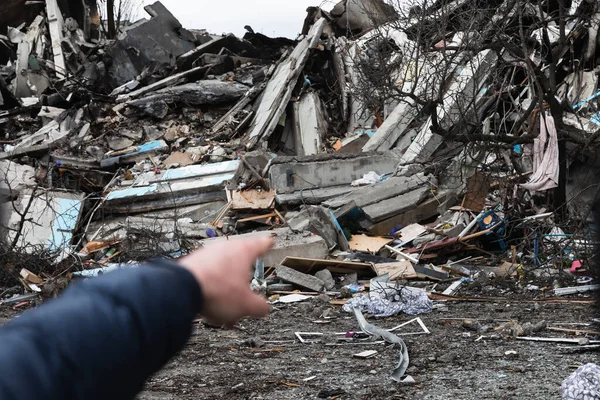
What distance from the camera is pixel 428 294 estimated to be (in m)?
7.48

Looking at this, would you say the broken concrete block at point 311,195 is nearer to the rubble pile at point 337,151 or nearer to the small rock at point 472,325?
the rubble pile at point 337,151

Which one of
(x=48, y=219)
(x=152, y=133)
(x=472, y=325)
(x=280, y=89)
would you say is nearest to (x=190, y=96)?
(x=152, y=133)

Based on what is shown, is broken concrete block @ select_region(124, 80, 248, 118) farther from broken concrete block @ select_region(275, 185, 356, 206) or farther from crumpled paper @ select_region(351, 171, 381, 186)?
crumpled paper @ select_region(351, 171, 381, 186)

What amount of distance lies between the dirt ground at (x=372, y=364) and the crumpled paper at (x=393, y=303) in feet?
0.51

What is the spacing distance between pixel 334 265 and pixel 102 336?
8.00 metres

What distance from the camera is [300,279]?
8180 millimetres

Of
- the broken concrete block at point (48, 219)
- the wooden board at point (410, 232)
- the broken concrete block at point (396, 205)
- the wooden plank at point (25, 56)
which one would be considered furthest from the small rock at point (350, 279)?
the wooden plank at point (25, 56)

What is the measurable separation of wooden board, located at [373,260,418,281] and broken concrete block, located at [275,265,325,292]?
0.78 metres

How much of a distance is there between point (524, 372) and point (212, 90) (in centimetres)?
1232

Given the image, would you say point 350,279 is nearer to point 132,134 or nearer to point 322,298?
point 322,298

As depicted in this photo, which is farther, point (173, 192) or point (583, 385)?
point (173, 192)

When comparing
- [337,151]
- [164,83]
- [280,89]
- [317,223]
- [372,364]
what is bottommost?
[372,364]

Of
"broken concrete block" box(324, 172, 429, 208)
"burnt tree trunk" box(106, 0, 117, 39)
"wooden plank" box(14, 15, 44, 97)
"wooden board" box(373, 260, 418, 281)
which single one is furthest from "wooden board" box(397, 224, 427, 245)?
"burnt tree trunk" box(106, 0, 117, 39)

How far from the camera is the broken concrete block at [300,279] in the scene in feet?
26.6
